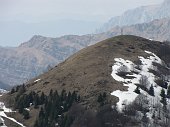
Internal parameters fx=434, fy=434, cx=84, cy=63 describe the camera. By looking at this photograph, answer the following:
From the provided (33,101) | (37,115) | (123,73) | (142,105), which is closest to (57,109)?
(37,115)

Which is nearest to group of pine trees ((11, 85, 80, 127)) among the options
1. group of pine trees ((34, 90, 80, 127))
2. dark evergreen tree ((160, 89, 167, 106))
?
group of pine trees ((34, 90, 80, 127))

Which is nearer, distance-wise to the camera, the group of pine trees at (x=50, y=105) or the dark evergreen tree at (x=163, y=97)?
the group of pine trees at (x=50, y=105)

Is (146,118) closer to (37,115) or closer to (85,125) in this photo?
(85,125)

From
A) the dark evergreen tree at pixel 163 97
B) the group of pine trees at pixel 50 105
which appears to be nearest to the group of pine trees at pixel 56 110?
the group of pine trees at pixel 50 105

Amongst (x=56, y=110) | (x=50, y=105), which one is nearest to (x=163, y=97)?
(x=56, y=110)

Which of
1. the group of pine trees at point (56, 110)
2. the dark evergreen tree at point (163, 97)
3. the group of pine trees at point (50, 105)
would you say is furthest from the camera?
the dark evergreen tree at point (163, 97)

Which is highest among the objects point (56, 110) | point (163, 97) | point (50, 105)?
point (163, 97)

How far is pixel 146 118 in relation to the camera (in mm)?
159375

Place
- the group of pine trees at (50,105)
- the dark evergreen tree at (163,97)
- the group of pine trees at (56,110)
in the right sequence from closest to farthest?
the group of pine trees at (56,110) → the group of pine trees at (50,105) → the dark evergreen tree at (163,97)

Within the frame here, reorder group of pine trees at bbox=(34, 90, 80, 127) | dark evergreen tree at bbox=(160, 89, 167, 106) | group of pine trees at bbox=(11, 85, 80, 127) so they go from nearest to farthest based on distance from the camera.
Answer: group of pine trees at bbox=(34, 90, 80, 127) → group of pine trees at bbox=(11, 85, 80, 127) → dark evergreen tree at bbox=(160, 89, 167, 106)

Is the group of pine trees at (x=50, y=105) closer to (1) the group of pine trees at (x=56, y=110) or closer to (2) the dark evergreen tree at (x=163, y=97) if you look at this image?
(1) the group of pine trees at (x=56, y=110)

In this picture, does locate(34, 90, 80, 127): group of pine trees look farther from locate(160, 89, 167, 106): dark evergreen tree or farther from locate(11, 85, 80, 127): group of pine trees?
locate(160, 89, 167, 106): dark evergreen tree

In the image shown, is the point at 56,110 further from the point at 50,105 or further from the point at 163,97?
the point at 163,97

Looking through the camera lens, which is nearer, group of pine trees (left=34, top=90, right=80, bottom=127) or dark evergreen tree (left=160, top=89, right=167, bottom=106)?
group of pine trees (left=34, top=90, right=80, bottom=127)
